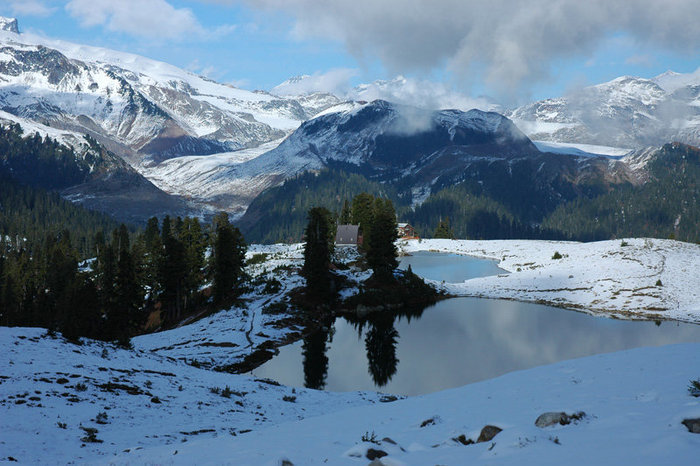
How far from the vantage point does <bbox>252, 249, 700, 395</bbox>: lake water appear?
125ft

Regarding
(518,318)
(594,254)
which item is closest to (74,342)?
(518,318)

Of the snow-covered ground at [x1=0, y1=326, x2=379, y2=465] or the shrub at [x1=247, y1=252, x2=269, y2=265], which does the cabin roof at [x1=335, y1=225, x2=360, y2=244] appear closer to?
the shrub at [x1=247, y1=252, x2=269, y2=265]

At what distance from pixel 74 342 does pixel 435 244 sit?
119 meters

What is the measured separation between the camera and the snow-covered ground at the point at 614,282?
196 feet

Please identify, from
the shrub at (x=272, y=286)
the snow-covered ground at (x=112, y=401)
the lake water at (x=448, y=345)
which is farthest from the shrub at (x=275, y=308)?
the snow-covered ground at (x=112, y=401)

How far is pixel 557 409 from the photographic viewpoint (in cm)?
1384

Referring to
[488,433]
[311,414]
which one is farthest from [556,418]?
[311,414]

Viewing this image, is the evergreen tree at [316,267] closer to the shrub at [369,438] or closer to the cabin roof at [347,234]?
the cabin roof at [347,234]

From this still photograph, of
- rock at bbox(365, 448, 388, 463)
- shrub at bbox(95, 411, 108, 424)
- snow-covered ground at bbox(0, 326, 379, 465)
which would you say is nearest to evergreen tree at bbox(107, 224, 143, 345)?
snow-covered ground at bbox(0, 326, 379, 465)

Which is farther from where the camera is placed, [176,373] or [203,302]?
[203,302]

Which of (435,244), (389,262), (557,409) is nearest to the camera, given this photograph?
(557,409)

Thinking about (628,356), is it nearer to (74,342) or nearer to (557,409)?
(557,409)

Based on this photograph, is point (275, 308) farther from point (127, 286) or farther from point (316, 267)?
point (127, 286)

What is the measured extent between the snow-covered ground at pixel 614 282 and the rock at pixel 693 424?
52541 millimetres
